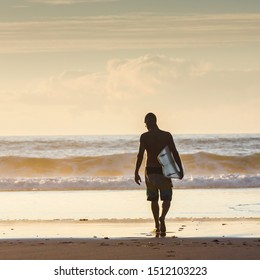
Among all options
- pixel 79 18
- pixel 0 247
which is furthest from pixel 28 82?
pixel 0 247

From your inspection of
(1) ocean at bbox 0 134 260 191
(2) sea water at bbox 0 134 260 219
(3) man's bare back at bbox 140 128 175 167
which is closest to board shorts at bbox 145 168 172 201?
(3) man's bare back at bbox 140 128 175 167

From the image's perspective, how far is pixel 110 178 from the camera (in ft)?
67.7

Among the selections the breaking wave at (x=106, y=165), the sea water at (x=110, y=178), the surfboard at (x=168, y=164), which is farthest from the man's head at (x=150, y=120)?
the breaking wave at (x=106, y=165)

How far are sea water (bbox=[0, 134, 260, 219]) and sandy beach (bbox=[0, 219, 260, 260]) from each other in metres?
1.23

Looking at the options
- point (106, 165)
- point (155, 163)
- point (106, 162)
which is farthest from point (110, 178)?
point (155, 163)

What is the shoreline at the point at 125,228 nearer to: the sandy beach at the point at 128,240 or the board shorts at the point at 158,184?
the sandy beach at the point at 128,240

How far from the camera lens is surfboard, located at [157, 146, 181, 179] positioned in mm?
10305

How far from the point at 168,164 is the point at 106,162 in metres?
16.7

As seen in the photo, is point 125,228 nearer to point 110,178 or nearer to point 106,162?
point 110,178

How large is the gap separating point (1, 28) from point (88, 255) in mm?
10267

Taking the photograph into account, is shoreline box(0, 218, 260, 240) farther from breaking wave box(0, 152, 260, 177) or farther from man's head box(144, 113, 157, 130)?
breaking wave box(0, 152, 260, 177)

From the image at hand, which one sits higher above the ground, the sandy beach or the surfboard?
the surfboard

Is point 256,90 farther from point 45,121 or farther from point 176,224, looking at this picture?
point 176,224
